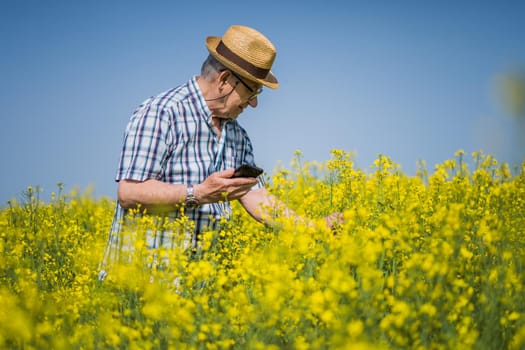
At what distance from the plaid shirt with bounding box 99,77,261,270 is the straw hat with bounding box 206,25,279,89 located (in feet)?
0.97

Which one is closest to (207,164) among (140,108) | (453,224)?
(140,108)

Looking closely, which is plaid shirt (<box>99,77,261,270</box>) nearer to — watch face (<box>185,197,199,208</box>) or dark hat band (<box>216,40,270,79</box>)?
watch face (<box>185,197,199,208</box>)

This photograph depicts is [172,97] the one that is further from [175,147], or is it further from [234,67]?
[234,67]

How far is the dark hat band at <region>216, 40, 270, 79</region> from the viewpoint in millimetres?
3188

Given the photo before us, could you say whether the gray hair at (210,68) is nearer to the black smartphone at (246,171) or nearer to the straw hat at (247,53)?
the straw hat at (247,53)

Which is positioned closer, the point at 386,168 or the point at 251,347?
the point at 251,347

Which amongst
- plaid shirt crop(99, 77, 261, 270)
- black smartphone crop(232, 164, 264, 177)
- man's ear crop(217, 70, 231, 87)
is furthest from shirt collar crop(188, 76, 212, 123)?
black smartphone crop(232, 164, 264, 177)

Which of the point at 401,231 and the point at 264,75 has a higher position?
the point at 264,75

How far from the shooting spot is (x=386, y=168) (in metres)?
3.60

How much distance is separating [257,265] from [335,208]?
1.40 m

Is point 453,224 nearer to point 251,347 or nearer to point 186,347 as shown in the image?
point 251,347

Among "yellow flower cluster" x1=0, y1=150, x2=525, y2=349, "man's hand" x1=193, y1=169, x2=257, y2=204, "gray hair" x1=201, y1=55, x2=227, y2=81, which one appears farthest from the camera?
"gray hair" x1=201, y1=55, x2=227, y2=81

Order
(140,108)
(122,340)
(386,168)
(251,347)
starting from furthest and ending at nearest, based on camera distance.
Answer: (386,168), (140,108), (122,340), (251,347)

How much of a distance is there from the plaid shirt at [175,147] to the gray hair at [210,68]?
94mm
